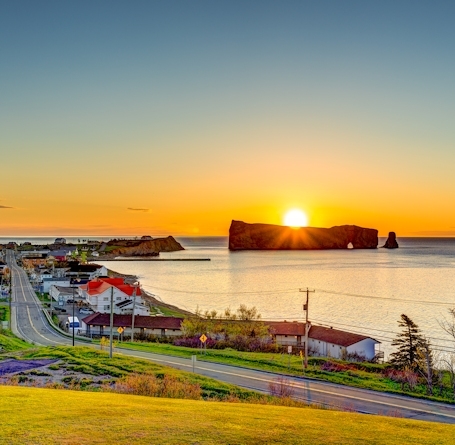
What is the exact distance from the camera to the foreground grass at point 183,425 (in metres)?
10.8

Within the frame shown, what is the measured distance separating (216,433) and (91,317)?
50.1 meters

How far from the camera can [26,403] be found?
13.7 metres

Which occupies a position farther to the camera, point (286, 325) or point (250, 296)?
point (250, 296)

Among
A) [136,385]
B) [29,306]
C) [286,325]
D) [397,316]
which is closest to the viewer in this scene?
[136,385]

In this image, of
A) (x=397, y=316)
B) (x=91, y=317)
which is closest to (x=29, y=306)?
(x=91, y=317)

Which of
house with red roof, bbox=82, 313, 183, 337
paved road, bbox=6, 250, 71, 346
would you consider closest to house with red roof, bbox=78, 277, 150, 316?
paved road, bbox=6, 250, 71, 346

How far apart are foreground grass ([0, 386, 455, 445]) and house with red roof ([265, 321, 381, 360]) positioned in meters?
32.7

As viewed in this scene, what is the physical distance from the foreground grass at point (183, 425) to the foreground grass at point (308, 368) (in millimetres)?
17747

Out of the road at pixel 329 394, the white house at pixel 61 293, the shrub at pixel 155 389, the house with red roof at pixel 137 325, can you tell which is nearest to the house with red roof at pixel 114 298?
the white house at pixel 61 293

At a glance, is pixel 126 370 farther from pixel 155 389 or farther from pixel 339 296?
pixel 339 296

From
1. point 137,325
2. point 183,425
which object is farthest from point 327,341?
point 183,425

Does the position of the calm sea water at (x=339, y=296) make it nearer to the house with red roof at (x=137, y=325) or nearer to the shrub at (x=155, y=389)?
the house with red roof at (x=137, y=325)

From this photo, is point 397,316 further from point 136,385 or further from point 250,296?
point 136,385

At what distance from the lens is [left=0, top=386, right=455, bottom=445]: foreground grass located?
10.8m
